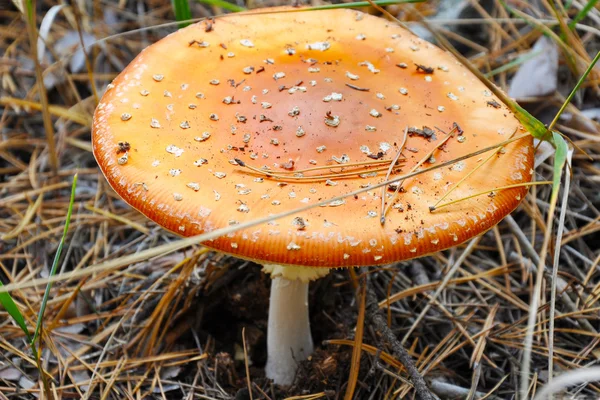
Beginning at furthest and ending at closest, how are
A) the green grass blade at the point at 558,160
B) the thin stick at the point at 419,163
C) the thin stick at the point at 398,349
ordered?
the thin stick at the point at 398,349 → the thin stick at the point at 419,163 → the green grass blade at the point at 558,160

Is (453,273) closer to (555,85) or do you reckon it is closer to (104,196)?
(555,85)

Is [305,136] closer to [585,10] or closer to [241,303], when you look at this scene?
[241,303]

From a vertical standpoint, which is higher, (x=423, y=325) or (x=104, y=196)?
(x=104, y=196)

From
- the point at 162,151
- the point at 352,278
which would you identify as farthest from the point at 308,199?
the point at 352,278

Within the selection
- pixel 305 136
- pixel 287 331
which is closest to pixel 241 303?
pixel 287 331

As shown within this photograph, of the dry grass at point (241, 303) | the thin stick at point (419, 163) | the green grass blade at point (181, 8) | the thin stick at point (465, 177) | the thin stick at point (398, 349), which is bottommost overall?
the dry grass at point (241, 303)

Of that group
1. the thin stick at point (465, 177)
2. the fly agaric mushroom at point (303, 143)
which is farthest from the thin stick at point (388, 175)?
the thin stick at point (465, 177)

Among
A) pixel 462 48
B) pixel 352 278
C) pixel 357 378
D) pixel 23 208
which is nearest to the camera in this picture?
pixel 357 378

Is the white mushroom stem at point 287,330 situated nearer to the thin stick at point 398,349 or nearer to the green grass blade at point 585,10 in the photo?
the thin stick at point 398,349
